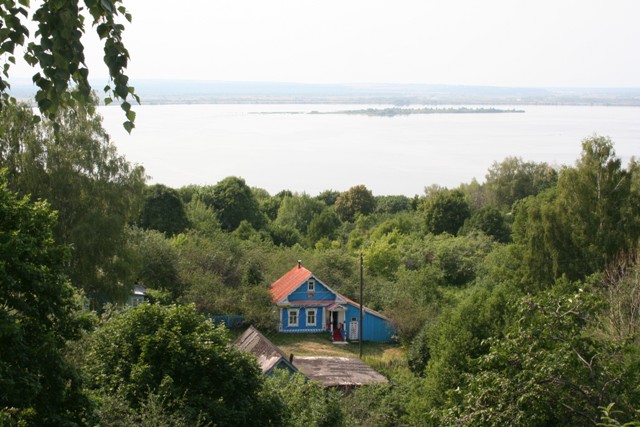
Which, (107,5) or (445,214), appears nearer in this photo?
(107,5)

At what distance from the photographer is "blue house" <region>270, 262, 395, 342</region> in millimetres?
26047

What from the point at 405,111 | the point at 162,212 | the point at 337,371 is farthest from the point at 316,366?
the point at 405,111

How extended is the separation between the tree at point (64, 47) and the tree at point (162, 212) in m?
30.8

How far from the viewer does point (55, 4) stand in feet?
11.2

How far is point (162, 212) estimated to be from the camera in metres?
34.3

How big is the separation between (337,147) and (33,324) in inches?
3739

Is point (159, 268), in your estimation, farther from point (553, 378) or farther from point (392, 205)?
point (392, 205)

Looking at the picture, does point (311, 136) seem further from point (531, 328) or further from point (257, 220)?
point (531, 328)

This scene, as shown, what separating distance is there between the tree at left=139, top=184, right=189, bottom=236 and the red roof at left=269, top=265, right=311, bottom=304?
7551mm

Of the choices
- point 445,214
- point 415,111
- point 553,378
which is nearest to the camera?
point 553,378

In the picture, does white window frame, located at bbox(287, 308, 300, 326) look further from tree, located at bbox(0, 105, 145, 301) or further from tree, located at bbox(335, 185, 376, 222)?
tree, located at bbox(335, 185, 376, 222)

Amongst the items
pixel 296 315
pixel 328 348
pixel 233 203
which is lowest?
pixel 328 348

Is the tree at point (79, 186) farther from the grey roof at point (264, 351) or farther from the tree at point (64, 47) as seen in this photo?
the tree at point (64, 47)

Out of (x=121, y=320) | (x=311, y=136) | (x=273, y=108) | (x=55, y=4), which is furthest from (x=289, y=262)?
(x=273, y=108)
